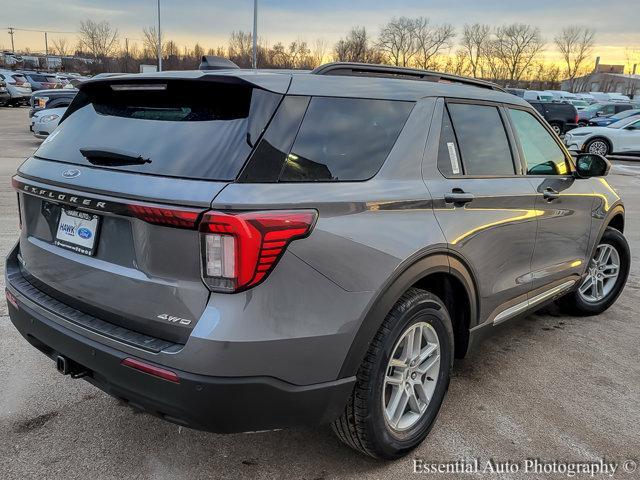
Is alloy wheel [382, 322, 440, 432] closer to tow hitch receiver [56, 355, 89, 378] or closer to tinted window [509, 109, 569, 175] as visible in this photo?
tow hitch receiver [56, 355, 89, 378]

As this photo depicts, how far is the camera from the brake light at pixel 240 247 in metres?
1.97

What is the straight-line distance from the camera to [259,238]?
200cm

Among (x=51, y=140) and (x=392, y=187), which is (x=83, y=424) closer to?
(x=51, y=140)

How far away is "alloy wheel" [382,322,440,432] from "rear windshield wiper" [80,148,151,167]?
4.64ft

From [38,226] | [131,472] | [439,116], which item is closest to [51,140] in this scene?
[38,226]

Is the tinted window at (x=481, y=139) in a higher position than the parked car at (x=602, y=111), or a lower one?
higher

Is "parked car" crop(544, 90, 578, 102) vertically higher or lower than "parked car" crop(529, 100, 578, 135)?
higher

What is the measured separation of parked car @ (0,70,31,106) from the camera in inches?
1266

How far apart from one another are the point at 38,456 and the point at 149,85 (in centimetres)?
185

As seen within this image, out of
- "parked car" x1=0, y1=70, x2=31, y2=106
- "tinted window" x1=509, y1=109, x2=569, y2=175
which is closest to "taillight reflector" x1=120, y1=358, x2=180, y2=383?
"tinted window" x1=509, y1=109, x2=569, y2=175

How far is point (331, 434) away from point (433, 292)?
94cm

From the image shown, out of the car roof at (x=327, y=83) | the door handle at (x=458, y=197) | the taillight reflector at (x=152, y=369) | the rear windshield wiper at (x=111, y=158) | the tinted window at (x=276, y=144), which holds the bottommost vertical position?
the taillight reflector at (x=152, y=369)

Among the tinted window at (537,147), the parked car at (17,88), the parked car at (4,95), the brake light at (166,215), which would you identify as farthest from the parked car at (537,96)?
the brake light at (166,215)

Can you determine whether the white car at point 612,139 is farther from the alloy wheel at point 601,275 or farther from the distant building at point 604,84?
the distant building at point 604,84
